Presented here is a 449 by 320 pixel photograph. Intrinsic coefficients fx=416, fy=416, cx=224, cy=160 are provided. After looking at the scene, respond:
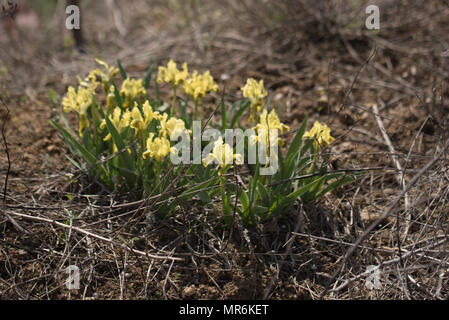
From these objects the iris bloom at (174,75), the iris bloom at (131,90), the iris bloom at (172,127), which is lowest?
the iris bloom at (172,127)

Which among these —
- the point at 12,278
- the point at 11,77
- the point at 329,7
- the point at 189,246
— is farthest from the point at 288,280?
the point at 11,77

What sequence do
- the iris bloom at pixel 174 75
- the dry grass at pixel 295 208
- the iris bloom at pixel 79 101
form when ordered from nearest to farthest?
the dry grass at pixel 295 208
the iris bloom at pixel 79 101
the iris bloom at pixel 174 75

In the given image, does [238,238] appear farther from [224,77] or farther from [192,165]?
[224,77]

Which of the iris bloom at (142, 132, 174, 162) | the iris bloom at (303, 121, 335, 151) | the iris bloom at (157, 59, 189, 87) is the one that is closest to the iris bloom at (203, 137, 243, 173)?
the iris bloom at (142, 132, 174, 162)

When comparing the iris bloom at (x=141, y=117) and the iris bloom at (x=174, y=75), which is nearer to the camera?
the iris bloom at (x=141, y=117)

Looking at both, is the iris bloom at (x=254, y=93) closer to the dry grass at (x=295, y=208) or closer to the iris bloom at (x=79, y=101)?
the dry grass at (x=295, y=208)

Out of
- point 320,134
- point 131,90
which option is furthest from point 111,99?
point 320,134

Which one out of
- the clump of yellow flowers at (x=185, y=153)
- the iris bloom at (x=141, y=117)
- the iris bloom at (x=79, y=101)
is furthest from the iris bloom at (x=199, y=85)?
the iris bloom at (x=79, y=101)

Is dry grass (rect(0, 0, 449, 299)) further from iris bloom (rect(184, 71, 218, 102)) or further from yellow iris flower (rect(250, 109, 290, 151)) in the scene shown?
iris bloom (rect(184, 71, 218, 102))
